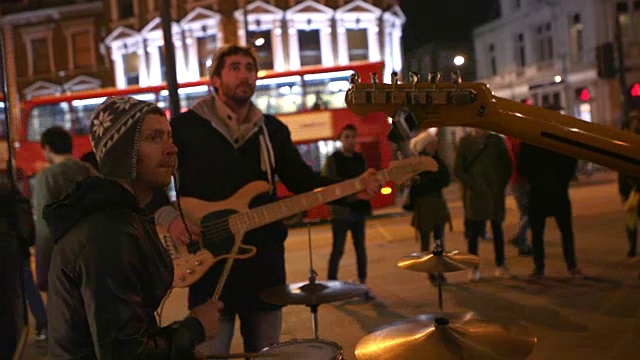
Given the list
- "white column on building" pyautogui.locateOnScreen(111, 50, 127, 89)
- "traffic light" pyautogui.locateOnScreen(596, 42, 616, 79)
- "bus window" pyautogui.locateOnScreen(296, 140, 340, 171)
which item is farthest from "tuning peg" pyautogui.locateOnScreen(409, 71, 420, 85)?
"white column on building" pyautogui.locateOnScreen(111, 50, 127, 89)

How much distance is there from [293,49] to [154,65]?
25.3ft

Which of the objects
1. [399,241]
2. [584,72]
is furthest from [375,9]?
[399,241]

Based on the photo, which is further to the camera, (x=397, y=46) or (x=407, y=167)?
Result: (x=397, y=46)

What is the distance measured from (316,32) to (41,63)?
16817mm

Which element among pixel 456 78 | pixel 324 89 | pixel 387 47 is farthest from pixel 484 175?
pixel 387 47

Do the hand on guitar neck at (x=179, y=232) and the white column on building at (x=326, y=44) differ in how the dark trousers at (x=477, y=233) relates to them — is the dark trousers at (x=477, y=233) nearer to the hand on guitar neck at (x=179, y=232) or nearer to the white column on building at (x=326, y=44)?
the hand on guitar neck at (x=179, y=232)

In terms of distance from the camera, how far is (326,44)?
33.3 meters

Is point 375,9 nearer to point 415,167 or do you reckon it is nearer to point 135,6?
point 135,6

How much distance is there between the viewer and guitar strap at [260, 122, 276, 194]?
11.9ft

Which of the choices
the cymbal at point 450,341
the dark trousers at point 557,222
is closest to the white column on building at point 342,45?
the dark trousers at point 557,222

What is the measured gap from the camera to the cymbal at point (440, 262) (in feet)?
13.6

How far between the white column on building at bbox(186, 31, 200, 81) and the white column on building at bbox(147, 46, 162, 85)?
222 cm

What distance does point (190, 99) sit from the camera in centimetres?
1695

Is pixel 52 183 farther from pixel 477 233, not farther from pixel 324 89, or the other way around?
pixel 324 89
